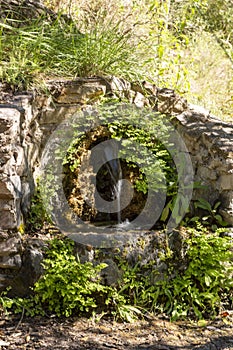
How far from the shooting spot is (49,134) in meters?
4.22

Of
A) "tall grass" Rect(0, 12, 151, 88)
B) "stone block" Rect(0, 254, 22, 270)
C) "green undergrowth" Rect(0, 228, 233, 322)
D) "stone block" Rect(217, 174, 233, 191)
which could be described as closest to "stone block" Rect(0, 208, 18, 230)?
"stone block" Rect(0, 254, 22, 270)

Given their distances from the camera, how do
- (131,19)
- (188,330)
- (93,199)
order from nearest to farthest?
(188,330), (93,199), (131,19)

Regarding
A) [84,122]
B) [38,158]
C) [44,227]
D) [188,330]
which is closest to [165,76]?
[84,122]

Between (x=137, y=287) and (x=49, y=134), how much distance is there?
56.8 inches

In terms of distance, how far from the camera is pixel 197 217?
4082 millimetres

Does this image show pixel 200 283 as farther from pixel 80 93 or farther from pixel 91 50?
pixel 91 50

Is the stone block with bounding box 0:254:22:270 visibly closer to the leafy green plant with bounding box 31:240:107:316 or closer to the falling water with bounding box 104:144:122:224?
the leafy green plant with bounding box 31:240:107:316

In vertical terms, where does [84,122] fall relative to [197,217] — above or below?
above

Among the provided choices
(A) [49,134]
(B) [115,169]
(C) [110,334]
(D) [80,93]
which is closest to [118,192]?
(B) [115,169]

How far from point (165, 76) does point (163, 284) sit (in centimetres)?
267

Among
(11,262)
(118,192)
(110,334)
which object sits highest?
(118,192)

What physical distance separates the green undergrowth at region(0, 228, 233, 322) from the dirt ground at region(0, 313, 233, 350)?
0.08m

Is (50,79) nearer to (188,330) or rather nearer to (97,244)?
(97,244)

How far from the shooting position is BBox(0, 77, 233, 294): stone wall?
363cm
